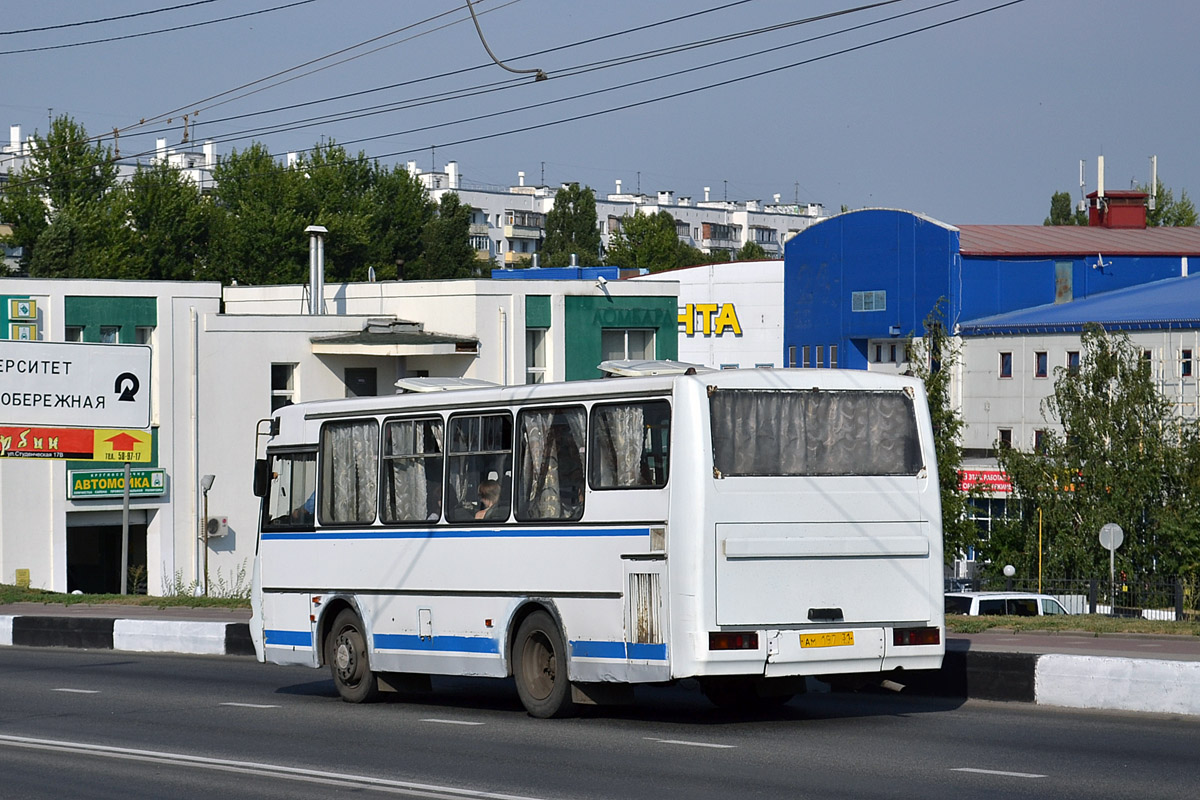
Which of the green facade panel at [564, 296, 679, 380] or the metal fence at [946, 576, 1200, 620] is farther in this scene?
the green facade panel at [564, 296, 679, 380]

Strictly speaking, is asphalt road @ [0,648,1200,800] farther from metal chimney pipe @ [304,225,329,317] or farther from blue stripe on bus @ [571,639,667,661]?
metal chimney pipe @ [304,225,329,317]

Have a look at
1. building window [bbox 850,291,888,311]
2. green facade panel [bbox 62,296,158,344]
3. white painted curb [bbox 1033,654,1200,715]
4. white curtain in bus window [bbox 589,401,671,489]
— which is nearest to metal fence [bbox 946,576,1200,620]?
white painted curb [bbox 1033,654,1200,715]

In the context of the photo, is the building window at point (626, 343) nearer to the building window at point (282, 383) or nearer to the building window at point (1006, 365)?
the building window at point (282, 383)

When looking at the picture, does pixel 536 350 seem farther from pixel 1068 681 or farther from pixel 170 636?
pixel 1068 681

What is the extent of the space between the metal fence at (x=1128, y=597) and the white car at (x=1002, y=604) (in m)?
0.61

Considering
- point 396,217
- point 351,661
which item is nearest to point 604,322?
point 351,661

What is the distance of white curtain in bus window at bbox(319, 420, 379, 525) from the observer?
1577 centimetres

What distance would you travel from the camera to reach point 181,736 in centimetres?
1313

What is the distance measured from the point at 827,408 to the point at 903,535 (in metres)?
1.16

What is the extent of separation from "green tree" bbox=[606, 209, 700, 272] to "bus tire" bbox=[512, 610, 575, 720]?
10713cm

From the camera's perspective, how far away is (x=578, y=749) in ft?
39.0

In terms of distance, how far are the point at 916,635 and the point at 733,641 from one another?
1.58 meters

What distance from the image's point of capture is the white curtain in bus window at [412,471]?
49.2 feet

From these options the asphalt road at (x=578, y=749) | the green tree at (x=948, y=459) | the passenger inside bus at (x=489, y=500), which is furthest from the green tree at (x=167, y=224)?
the passenger inside bus at (x=489, y=500)
